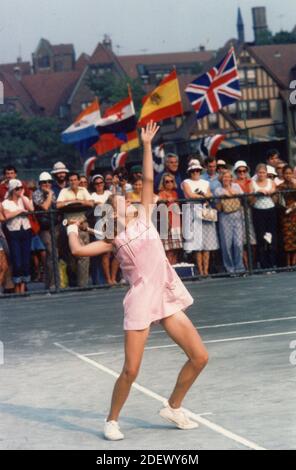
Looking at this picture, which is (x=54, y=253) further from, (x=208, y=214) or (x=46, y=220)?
(x=208, y=214)

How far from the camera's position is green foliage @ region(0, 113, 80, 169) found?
4402 inches

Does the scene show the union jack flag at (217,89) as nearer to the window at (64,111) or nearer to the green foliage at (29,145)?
the green foliage at (29,145)

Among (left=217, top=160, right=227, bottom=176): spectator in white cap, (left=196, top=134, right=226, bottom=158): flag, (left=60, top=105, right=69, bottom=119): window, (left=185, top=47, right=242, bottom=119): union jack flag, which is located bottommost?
(left=217, top=160, right=227, bottom=176): spectator in white cap

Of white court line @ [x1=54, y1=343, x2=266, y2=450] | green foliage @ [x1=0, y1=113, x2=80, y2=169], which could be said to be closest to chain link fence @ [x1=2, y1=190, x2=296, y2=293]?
white court line @ [x1=54, y1=343, x2=266, y2=450]

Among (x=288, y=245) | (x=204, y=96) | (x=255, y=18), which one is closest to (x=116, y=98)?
(x=255, y=18)

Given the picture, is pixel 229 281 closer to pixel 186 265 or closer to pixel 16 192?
pixel 186 265

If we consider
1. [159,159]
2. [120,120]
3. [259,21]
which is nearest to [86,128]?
[120,120]

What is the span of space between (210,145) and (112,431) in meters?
17.3

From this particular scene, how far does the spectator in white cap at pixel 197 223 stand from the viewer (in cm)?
1864

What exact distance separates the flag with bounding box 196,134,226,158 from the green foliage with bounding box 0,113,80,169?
277ft

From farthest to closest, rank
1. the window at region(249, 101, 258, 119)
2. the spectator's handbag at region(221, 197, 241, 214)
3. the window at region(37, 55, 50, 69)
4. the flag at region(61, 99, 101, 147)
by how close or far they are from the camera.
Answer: the window at region(37, 55, 50, 69)
the window at region(249, 101, 258, 119)
the flag at region(61, 99, 101, 147)
the spectator's handbag at region(221, 197, 241, 214)

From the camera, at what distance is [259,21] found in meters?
193

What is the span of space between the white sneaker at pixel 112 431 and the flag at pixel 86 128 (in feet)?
68.0

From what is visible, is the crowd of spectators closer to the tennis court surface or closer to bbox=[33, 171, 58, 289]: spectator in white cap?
bbox=[33, 171, 58, 289]: spectator in white cap
